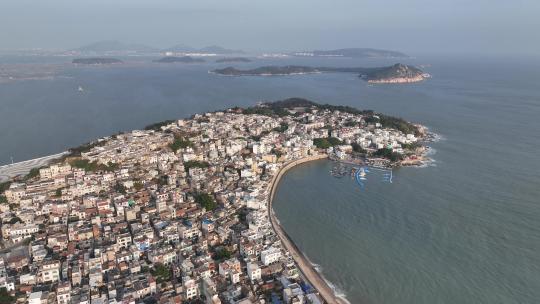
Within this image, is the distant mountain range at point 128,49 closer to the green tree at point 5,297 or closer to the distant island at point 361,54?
the distant island at point 361,54

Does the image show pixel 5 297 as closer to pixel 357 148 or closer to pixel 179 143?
pixel 179 143

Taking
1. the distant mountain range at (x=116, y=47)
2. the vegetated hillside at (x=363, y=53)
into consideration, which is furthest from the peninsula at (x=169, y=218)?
the distant mountain range at (x=116, y=47)

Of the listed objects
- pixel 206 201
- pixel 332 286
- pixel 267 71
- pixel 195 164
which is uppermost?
pixel 267 71

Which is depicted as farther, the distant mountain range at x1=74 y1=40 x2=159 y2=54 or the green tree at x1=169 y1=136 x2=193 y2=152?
the distant mountain range at x1=74 y1=40 x2=159 y2=54

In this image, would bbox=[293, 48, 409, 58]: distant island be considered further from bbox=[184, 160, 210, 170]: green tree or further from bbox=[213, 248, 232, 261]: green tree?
bbox=[213, 248, 232, 261]: green tree

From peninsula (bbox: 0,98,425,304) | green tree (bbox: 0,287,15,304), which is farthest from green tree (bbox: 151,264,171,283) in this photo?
green tree (bbox: 0,287,15,304)

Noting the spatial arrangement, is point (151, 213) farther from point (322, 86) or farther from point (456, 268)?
point (322, 86)

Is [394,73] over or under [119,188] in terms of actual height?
over

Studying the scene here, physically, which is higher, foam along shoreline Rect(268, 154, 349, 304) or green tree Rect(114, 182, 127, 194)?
green tree Rect(114, 182, 127, 194)

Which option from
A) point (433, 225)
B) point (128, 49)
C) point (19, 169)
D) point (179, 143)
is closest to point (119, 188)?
point (179, 143)

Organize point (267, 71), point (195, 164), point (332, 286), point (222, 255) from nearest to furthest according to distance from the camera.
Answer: point (332, 286) < point (222, 255) < point (195, 164) < point (267, 71)
